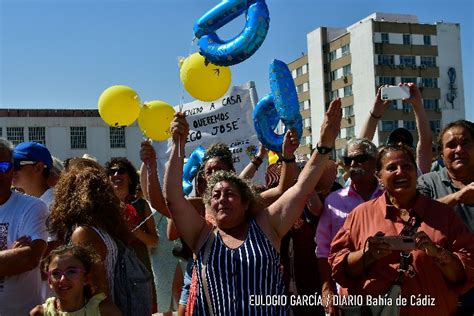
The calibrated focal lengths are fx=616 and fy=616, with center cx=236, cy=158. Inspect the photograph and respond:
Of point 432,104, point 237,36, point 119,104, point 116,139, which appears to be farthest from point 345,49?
point 237,36

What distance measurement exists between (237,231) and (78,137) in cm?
5389

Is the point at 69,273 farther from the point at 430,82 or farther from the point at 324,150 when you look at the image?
the point at 430,82

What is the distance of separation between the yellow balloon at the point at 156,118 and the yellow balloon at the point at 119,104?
0.56ft

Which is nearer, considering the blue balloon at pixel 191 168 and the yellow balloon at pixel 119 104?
the yellow balloon at pixel 119 104

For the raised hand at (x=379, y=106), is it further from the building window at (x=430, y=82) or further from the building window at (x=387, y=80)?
the building window at (x=430, y=82)

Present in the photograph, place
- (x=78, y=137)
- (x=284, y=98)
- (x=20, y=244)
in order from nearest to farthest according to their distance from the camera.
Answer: (x=20, y=244), (x=284, y=98), (x=78, y=137)

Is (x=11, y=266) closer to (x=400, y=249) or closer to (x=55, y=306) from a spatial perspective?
(x=55, y=306)

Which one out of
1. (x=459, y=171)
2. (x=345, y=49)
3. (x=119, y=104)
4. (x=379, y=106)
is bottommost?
(x=459, y=171)

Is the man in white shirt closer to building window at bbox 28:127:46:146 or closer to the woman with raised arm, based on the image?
the woman with raised arm

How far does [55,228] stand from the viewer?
3.46 meters

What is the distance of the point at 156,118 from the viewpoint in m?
6.65

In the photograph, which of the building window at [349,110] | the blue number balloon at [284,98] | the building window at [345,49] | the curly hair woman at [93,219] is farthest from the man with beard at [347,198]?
the building window at [345,49]

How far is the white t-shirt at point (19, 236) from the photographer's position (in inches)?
141

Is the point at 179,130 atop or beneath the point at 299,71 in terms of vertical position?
beneath
